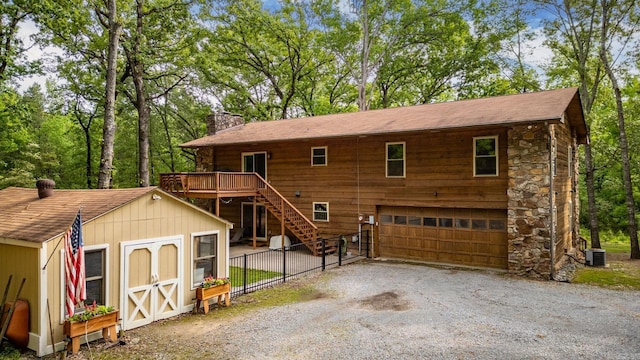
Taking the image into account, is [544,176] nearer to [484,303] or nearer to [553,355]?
[484,303]

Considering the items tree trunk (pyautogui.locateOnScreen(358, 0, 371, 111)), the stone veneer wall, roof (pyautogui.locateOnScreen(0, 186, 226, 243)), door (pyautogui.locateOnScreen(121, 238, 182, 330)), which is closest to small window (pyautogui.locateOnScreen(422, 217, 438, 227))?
the stone veneer wall

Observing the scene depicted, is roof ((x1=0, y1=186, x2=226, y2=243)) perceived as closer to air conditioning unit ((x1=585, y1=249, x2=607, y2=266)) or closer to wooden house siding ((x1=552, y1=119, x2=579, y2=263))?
wooden house siding ((x1=552, y1=119, x2=579, y2=263))

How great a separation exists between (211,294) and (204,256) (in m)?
1.01

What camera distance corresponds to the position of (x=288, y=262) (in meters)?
15.5

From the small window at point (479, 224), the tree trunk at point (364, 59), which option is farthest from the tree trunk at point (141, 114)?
the small window at point (479, 224)

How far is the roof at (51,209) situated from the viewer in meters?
7.50

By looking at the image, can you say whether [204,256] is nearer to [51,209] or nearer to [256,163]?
[51,209]

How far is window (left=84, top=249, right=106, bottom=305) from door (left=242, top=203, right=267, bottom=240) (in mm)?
12137

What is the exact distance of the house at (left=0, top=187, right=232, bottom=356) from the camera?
714 cm

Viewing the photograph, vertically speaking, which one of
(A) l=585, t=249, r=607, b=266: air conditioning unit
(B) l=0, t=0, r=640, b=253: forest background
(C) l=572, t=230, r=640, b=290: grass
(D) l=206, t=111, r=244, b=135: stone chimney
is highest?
(B) l=0, t=0, r=640, b=253: forest background

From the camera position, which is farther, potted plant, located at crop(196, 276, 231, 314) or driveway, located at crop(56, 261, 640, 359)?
potted plant, located at crop(196, 276, 231, 314)

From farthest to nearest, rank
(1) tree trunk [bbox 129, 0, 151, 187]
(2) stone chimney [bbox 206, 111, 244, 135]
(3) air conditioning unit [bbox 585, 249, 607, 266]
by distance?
(2) stone chimney [bbox 206, 111, 244, 135]
(1) tree trunk [bbox 129, 0, 151, 187]
(3) air conditioning unit [bbox 585, 249, 607, 266]

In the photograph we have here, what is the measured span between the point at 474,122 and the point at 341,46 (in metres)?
19.4

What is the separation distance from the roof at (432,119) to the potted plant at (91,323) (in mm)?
10970
